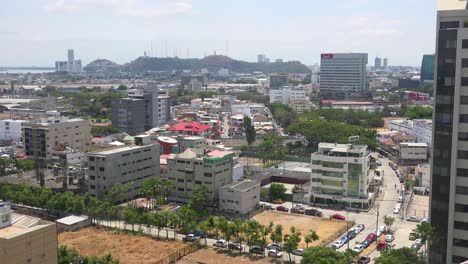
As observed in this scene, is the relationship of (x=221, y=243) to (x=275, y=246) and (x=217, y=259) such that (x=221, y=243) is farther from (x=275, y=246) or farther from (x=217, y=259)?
(x=275, y=246)

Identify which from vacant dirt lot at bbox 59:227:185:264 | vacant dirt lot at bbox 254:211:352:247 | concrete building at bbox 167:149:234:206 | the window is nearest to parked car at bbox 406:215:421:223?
vacant dirt lot at bbox 254:211:352:247

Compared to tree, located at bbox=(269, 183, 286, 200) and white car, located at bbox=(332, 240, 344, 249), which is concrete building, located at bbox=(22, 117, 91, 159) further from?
white car, located at bbox=(332, 240, 344, 249)

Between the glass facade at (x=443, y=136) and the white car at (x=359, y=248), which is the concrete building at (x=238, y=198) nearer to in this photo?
the white car at (x=359, y=248)

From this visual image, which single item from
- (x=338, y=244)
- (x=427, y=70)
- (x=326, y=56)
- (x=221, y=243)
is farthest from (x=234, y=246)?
(x=427, y=70)

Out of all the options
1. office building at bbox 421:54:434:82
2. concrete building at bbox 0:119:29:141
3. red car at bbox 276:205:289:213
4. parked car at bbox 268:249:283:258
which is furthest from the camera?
office building at bbox 421:54:434:82

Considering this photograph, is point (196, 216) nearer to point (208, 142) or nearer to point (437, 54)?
point (437, 54)

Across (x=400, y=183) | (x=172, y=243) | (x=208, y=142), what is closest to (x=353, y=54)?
(x=208, y=142)

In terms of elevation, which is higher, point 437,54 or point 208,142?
point 437,54
